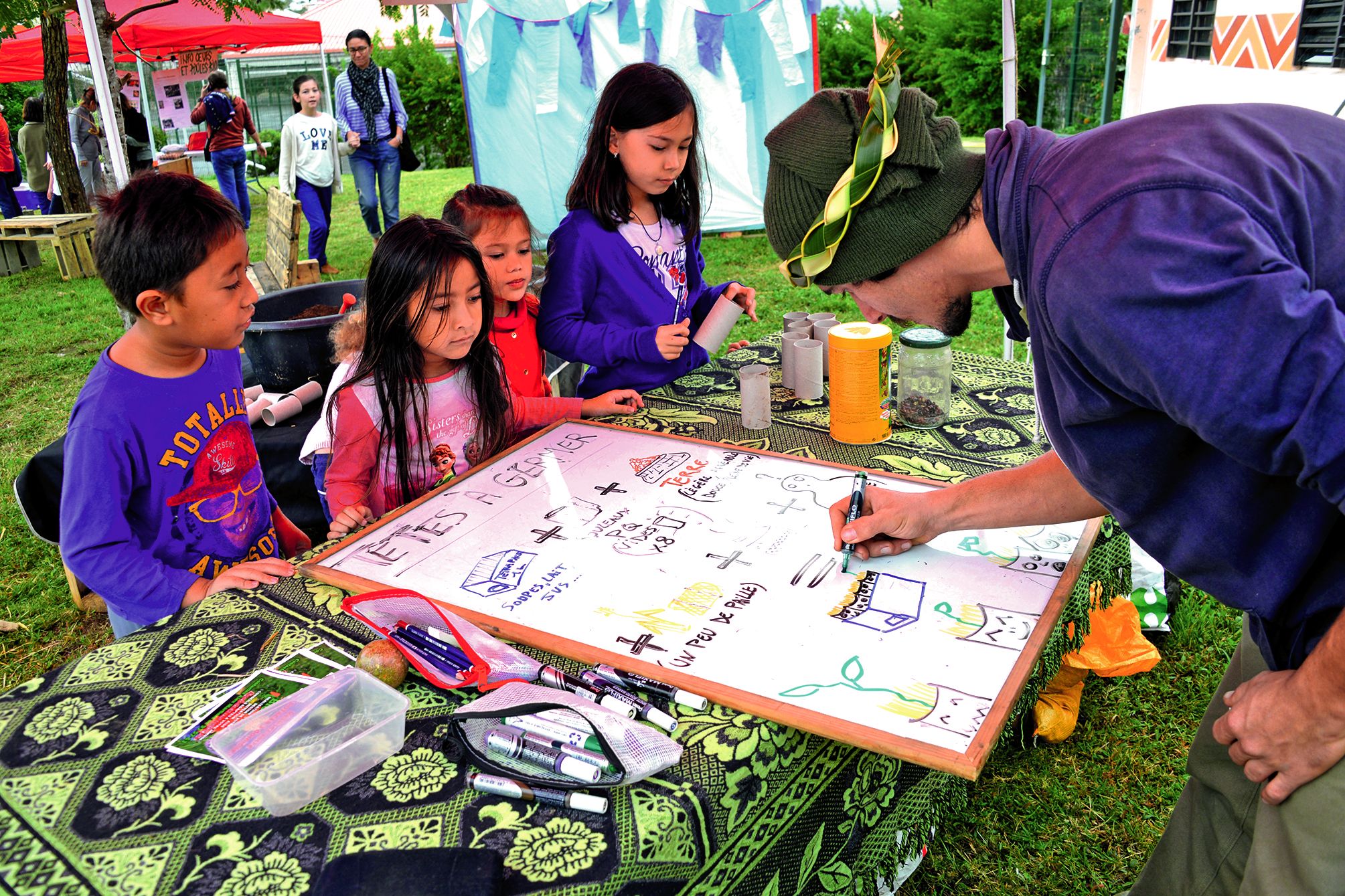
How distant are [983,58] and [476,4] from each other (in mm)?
8631

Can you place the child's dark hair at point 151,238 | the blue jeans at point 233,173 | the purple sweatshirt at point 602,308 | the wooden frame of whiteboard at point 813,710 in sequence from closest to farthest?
the wooden frame of whiteboard at point 813,710 < the child's dark hair at point 151,238 < the purple sweatshirt at point 602,308 < the blue jeans at point 233,173

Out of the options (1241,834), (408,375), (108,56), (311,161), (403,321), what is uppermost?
(108,56)

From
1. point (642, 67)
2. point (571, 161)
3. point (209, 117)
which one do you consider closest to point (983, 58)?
point (571, 161)

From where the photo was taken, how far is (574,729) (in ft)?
3.76

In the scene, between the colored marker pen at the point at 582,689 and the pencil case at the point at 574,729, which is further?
the colored marker pen at the point at 582,689

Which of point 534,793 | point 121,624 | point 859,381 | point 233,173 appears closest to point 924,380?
point 859,381

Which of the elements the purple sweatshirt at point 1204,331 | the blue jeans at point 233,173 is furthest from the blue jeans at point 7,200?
the purple sweatshirt at point 1204,331

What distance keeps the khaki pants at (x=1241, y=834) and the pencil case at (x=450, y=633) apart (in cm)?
102

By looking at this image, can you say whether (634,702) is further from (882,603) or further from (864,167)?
(864,167)

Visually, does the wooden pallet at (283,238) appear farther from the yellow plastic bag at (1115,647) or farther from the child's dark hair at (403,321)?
the yellow plastic bag at (1115,647)

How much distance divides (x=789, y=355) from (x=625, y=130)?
82 cm

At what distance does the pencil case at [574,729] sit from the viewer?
1096mm

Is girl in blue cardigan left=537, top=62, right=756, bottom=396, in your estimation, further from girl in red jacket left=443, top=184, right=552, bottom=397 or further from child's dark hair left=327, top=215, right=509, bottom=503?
child's dark hair left=327, top=215, right=509, bottom=503

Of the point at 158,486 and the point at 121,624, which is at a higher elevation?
the point at 158,486
